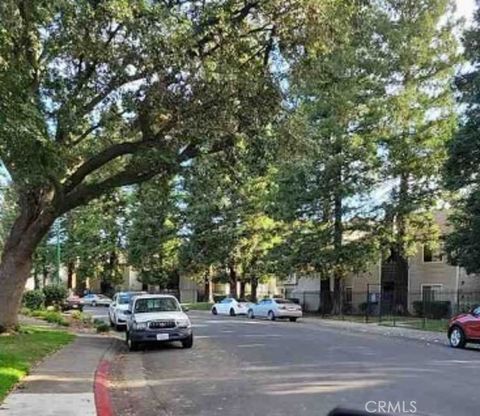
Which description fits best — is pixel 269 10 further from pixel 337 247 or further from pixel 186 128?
pixel 337 247

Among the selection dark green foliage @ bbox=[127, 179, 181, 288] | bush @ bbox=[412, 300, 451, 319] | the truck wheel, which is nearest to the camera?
the truck wheel

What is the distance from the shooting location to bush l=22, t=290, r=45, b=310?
39.5m

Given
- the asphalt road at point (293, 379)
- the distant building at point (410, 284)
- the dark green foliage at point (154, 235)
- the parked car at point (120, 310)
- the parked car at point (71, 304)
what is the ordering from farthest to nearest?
1. the dark green foliage at point (154, 235)
2. the parked car at point (71, 304)
3. the distant building at point (410, 284)
4. the parked car at point (120, 310)
5. the asphalt road at point (293, 379)

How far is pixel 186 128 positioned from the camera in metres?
16.9

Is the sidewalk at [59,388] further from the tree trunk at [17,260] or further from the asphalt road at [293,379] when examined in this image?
the tree trunk at [17,260]

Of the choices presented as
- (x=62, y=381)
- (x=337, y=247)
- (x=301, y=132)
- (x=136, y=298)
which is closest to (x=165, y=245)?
(x=337, y=247)

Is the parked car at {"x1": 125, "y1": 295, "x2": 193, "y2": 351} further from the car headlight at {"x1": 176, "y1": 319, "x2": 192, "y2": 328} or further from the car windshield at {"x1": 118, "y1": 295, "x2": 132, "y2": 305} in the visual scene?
the car windshield at {"x1": 118, "y1": 295, "x2": 132, "y2": 305}

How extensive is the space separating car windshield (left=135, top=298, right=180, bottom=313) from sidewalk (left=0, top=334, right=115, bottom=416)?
2950 millimetres

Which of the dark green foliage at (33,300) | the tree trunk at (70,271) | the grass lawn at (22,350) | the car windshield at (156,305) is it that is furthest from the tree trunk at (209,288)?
the car windshield at (156,305)

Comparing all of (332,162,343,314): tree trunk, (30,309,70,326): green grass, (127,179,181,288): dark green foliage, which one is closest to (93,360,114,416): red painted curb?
(30,309,70,326): green grass

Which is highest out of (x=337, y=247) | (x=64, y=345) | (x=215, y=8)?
(x=215, y=8)

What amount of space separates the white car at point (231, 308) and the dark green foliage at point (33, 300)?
44.3ft

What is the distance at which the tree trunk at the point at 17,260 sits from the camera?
21219 mm

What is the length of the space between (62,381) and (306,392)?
14.1 ft
